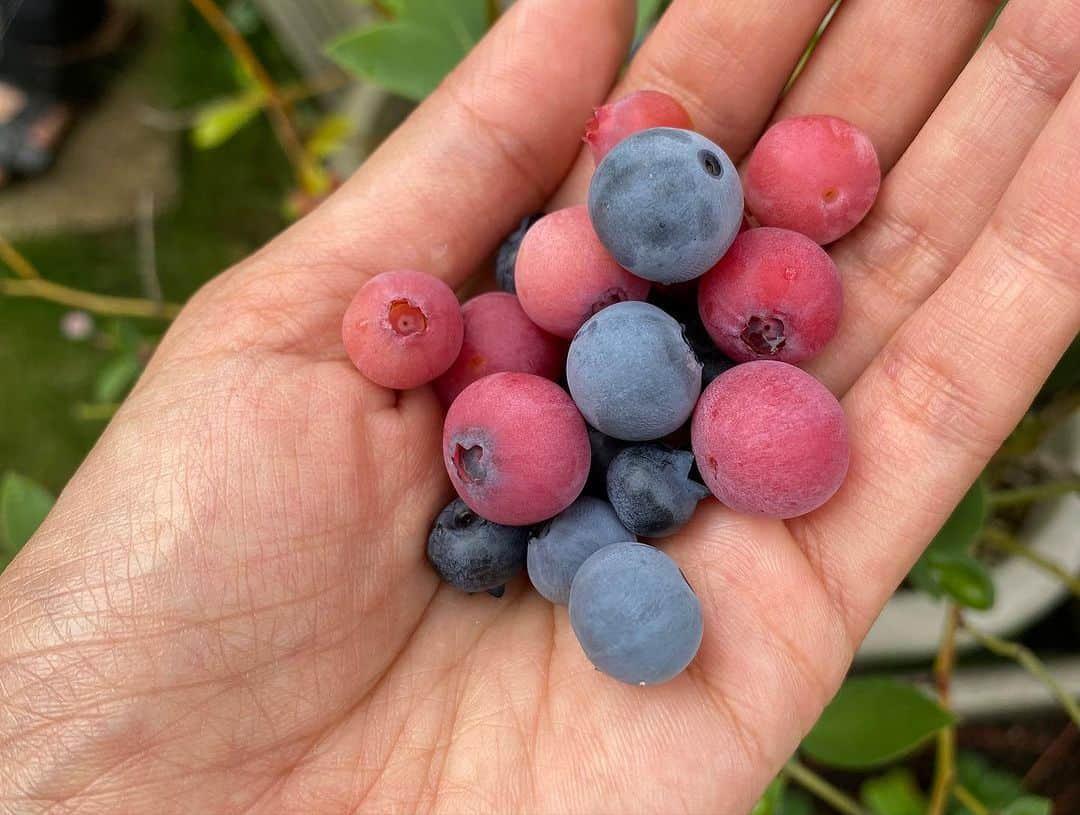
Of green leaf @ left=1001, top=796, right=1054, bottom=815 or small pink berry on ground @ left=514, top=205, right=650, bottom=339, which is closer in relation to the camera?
small pink berry on ground @ left=514, top=205, right=650, bottom=339

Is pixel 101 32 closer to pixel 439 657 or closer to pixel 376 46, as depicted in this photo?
pixel 376 46

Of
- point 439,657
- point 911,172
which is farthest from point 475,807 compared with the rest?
point 911,172

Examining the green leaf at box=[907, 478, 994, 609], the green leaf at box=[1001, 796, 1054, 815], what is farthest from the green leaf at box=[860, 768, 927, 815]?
the green leaf at box=[907, 478, 994, 609]

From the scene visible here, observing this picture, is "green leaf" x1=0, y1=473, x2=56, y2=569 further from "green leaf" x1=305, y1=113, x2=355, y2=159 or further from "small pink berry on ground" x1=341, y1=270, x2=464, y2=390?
"green leaf" x1=305, y1=113, x2=355, y2=159

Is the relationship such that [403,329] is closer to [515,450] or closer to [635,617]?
[515,450]

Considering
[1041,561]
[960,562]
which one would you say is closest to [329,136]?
[960,562]

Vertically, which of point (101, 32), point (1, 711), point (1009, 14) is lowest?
point (101, 32)

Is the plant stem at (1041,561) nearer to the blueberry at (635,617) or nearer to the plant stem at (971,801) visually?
the plant stem at (971,801)
